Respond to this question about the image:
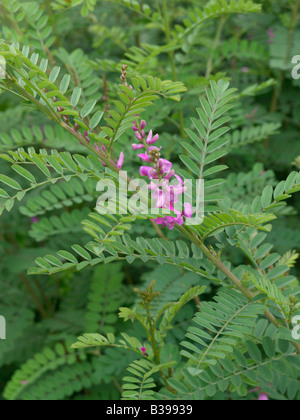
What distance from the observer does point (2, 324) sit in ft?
5.23

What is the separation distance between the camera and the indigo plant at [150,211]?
33.2 inches

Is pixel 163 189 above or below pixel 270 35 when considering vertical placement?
below

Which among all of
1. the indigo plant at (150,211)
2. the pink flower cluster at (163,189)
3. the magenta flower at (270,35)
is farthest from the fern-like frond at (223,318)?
the magenta flower at (270,35)

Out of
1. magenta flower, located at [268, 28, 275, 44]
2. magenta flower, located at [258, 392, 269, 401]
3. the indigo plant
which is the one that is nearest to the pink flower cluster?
the indigo plant

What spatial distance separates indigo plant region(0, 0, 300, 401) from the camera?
84cm

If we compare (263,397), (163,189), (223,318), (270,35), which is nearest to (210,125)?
(163,189)

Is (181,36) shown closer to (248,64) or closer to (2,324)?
(248,64)

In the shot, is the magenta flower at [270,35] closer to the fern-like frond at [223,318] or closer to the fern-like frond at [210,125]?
the fern-like frond at [210,125]

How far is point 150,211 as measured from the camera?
760 millimetres

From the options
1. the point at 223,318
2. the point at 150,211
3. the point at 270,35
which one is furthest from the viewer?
the point at 270,35

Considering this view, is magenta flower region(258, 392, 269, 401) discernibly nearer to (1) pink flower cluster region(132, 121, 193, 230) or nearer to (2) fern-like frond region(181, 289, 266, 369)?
(2) fern-like frond region(181, 289, 266, 369)

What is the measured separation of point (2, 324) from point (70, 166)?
944mm

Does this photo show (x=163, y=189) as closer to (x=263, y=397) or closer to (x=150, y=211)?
(x=150, y=211)

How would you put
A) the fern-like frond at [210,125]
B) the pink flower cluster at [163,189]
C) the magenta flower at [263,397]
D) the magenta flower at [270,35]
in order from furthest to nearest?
1. the magenta flower at [270,35]
2. the magenta flower at [263,397]
3. the fern-like frond at [210,125]
4. the pink flower cluster at [163,189]
